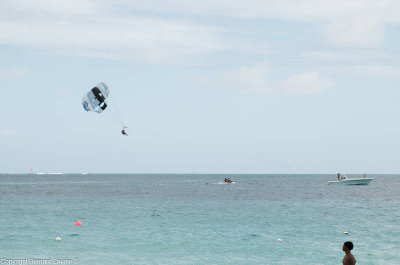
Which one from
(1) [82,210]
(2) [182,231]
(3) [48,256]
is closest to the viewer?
(3) [48,256]

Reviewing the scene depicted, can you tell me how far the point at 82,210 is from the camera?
5394cm

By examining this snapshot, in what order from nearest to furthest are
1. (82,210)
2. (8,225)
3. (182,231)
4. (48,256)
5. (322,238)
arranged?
(48,256)
(322,238)
(182,231)
(8,225)
(82,210)

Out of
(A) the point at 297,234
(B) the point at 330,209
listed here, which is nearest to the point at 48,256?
(A) the point at 297,234

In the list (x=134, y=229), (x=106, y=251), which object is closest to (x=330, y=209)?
(x=134, y=229)

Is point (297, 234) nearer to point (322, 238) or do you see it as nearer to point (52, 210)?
point (322, 238)

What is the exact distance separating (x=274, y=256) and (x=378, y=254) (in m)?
6.11

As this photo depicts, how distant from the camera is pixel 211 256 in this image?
27.4 metres

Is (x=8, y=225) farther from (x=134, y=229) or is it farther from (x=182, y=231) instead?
(x=182, y=231)

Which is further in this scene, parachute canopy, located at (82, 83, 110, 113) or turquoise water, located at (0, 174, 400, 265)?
parachute canopy, located at (82, 83, 110, 113)

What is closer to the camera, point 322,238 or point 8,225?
point 322,238

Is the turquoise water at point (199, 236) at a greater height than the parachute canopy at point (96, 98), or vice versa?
the parachute canopy at point (96, 98)

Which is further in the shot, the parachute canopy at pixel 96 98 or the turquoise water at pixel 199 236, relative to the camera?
the parachute canopy at pixel 96 98

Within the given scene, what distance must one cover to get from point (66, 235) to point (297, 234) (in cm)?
1640

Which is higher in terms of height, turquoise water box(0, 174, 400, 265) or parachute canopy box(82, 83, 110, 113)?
parachute canopy box(82, 83, 110, 113)
